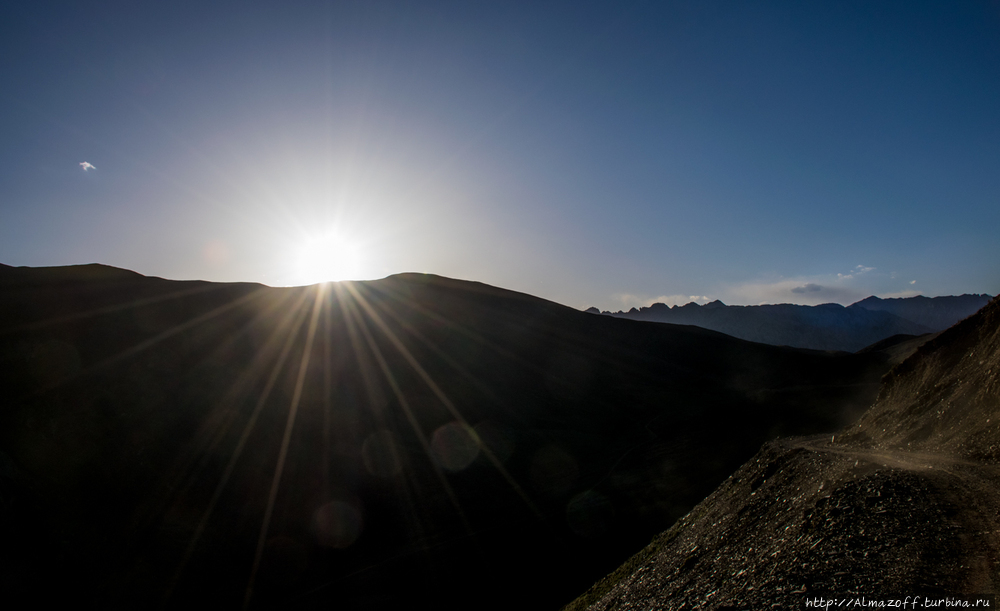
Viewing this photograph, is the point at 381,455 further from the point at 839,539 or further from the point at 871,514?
the point at 871,514

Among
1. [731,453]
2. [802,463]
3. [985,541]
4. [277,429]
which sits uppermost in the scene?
[985,541]

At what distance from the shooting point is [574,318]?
9019 centimetres

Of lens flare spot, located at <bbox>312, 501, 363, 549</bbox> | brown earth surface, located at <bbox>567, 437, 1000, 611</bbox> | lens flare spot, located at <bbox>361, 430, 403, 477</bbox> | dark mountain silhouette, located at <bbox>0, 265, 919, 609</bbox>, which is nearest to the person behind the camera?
brown earth surface, located at <bbox>567, 437, 1000, 611</bbox>

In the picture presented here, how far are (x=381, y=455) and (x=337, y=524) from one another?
24.4ft

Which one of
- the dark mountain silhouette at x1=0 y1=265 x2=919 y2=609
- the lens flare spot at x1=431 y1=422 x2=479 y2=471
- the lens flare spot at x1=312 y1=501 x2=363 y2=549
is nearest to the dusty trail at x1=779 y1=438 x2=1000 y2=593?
the dark mountain silhouette at x1=0 y1=265 x2=919 y2=609

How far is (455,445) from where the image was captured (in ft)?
136

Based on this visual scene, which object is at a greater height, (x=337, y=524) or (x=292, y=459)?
(x=292, y=459)

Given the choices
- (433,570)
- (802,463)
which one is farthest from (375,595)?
(802,463)

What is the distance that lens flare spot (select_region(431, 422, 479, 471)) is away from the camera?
38156mm

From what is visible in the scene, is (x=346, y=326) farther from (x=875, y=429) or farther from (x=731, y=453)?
(x=875, y=429)

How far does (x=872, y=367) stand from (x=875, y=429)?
3251 inches

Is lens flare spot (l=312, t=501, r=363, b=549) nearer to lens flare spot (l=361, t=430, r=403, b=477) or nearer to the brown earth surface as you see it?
lens flare spot (l=361, t=430, r=403, b=477)

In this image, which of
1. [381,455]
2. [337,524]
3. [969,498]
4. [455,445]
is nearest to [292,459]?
[337,524]

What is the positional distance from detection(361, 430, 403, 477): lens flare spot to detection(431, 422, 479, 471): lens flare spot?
3.78m
